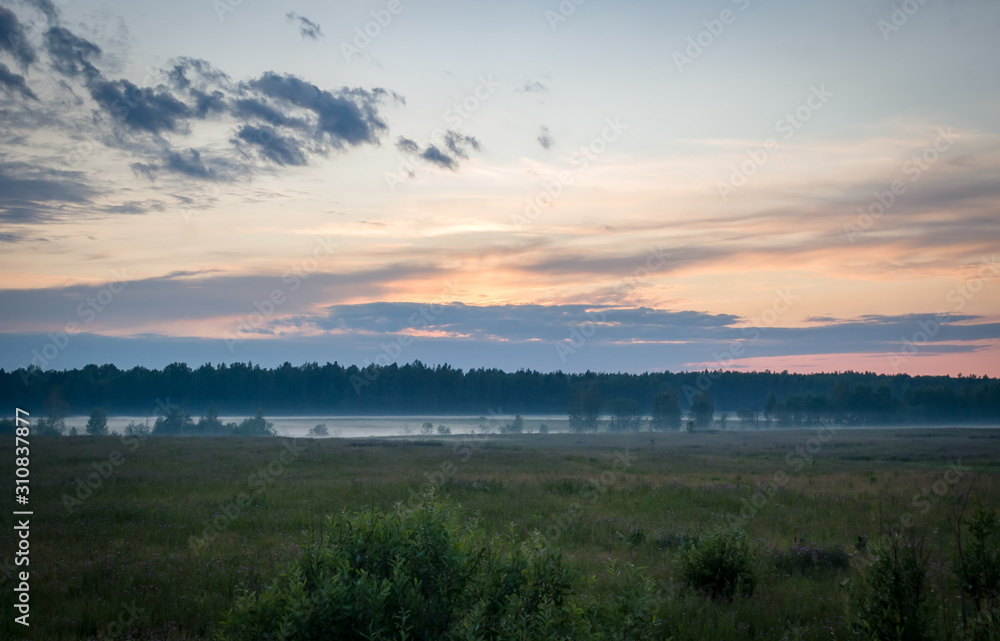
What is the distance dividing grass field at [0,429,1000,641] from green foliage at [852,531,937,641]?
1.03 metres

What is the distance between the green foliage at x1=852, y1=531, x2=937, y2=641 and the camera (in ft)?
21.8

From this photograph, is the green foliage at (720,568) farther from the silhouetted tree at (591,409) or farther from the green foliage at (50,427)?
the silhouetted tree at (591,409)

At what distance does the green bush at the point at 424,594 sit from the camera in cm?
482

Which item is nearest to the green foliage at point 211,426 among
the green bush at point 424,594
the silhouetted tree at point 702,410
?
the silhouetted tree at point 702,410

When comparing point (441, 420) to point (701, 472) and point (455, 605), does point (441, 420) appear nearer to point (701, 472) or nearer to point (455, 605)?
point (701, 472)

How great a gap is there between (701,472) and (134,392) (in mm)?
168246

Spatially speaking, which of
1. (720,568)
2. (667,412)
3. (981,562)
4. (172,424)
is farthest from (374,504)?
(667,412)

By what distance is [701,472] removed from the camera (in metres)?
34.5

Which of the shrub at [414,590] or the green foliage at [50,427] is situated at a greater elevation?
the shrub at [414,590]

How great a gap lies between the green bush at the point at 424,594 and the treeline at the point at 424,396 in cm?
14790

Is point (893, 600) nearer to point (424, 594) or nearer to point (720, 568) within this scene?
point (720, 568)

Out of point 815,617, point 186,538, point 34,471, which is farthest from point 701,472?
point 34,471

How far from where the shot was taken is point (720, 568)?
1088 cm

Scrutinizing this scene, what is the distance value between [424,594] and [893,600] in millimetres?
5805
